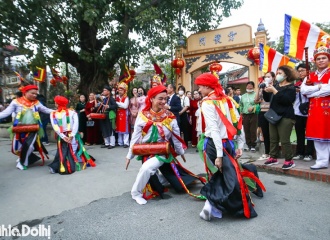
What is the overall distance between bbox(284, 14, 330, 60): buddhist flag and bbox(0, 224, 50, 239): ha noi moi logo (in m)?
4.39

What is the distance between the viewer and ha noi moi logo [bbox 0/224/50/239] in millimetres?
2461

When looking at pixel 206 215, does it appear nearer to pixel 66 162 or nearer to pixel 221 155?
pixel 221 155

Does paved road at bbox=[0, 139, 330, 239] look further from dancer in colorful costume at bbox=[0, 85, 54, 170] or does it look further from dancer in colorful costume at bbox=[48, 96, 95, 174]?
dancer in colorful costume at bbox=[0, 85, 54, 170]

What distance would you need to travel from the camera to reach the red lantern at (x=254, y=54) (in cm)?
839

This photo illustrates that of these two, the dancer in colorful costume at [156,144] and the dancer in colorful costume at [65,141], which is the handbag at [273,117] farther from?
the dancer in colorful costume at [65,141]

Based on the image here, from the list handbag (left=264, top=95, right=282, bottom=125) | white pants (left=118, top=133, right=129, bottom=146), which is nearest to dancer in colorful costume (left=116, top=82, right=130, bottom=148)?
white pants (left=118, top=133, right=129, bottom=146)

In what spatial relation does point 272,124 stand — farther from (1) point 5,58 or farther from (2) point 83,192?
(1) point 5,58

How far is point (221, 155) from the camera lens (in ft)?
8.54

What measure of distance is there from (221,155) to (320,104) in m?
2.23

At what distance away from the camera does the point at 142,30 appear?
29.7 feet

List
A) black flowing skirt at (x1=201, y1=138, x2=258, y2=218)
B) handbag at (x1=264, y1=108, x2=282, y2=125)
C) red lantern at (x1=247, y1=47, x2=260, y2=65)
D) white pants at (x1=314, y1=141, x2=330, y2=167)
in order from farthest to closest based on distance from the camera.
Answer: red lantern at (x1=247, y1=47, x2=260, y2=65) → handbag at (x1=264, y1=108, x2=282, y2=125) → white pants at (x1=314, y1=141, x2=330, y2=167) → black flowing skirt at (x1=201, y1=138, x2=258, y2=218)

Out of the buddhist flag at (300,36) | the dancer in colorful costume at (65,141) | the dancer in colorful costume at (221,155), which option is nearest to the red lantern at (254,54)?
the buddhist flag at (300,36)

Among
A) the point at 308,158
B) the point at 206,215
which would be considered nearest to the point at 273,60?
the point at 308,158

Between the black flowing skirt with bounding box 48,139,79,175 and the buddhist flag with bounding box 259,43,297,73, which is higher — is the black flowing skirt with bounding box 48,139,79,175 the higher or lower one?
the lower one
